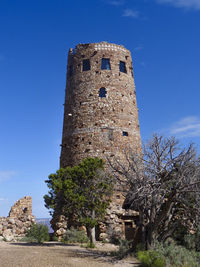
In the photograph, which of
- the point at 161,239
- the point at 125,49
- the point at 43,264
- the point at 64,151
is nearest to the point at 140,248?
the point at 161,239

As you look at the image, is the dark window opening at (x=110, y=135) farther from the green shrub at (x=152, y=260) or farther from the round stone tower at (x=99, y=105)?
the green shrub at (x=152, y=260)

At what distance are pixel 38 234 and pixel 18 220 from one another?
16.0 feet

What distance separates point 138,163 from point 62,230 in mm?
11124

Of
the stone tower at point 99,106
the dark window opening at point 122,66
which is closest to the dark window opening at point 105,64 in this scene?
the stone tower at point 99,106

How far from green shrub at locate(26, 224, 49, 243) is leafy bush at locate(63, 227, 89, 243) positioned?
151 cm

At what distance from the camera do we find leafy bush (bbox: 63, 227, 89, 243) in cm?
2023

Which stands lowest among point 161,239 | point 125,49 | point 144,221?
point 161,239

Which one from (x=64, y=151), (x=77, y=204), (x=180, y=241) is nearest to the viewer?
(x=180, y=241)

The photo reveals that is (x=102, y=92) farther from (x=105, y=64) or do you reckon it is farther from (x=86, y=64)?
(x=86, y=64)

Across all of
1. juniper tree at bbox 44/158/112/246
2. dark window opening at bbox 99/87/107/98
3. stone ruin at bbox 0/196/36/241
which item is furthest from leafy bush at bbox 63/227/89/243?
dark window opening at bbox 99/87/107/98

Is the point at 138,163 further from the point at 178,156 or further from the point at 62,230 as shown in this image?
the point at 62,230

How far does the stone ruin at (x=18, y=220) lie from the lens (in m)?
23.3

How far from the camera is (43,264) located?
33.3 feet

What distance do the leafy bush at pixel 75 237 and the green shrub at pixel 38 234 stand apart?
4.94 feet
